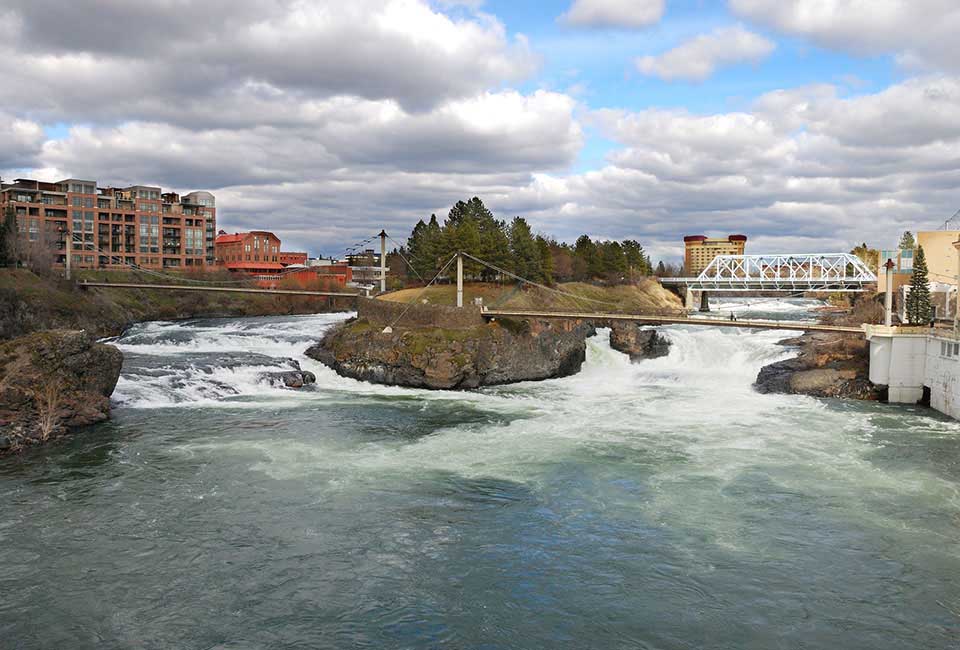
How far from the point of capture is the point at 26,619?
15.4 metres

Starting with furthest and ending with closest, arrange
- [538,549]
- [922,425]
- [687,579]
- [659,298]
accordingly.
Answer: [659,298] < [922,425] < [538,549] < [687,579]

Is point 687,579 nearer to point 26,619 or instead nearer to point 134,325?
point 26,619

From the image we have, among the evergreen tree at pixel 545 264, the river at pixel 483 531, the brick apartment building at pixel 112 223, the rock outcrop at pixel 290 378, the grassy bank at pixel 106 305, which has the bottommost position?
the river at pixel 483 531

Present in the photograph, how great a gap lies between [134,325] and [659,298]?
3031 inches

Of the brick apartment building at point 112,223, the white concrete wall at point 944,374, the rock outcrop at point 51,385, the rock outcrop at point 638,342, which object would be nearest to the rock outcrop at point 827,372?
the white concrete wall at point 944,374

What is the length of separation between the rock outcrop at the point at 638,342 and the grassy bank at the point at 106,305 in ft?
177

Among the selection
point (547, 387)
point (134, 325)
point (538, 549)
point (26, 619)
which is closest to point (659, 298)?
point (547, 387)

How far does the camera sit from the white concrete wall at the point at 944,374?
36.9 m

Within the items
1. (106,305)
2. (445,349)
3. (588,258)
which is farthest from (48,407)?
(588,258)

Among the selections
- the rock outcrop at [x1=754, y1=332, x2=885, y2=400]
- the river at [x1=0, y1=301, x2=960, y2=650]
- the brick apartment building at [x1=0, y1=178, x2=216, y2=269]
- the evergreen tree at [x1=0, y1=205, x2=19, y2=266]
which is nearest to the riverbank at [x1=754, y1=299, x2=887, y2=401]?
the rock outcrop at [x1=754, y1=332, x2=885, y2=400]

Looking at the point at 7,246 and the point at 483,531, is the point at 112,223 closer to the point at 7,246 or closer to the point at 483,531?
the point at 7,246

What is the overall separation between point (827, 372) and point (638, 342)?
18.8 m

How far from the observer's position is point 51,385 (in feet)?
106

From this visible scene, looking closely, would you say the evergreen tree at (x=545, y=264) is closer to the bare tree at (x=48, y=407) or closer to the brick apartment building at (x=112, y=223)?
the bare tree at (x=48, y=407)
